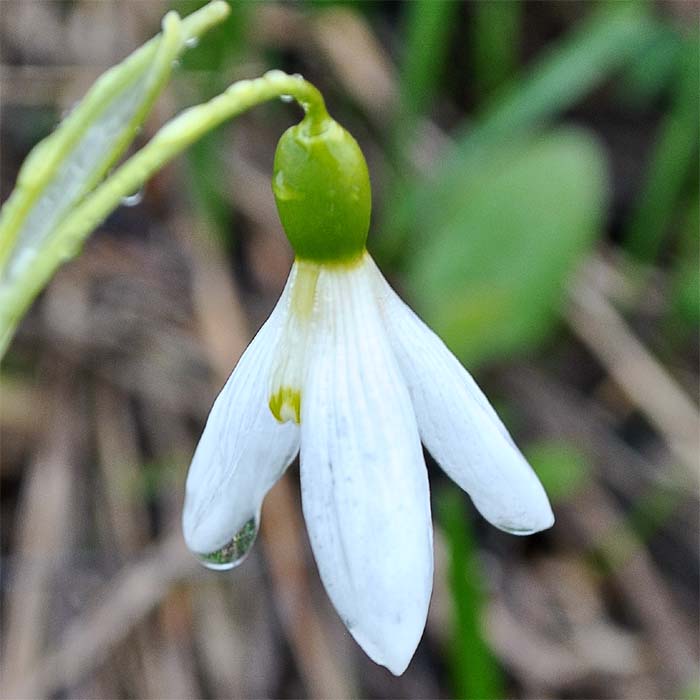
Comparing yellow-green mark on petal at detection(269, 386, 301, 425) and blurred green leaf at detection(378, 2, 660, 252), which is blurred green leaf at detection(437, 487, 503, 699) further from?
blurred green leaf at detection(378, 2, 660, 252)

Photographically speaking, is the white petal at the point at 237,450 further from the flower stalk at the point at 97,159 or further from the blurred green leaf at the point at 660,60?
the blurred green leaf at the point at 660,60

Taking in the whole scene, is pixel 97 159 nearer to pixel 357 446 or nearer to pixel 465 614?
pixel 357 446

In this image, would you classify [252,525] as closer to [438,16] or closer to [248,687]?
[248,687]

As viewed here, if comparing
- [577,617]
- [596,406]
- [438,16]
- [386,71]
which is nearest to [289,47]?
[386,71]

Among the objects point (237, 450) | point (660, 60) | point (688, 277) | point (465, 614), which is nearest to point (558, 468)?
point (688, 277)

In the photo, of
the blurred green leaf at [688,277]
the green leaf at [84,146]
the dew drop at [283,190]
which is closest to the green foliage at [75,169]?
the green leaf at [84,146]
